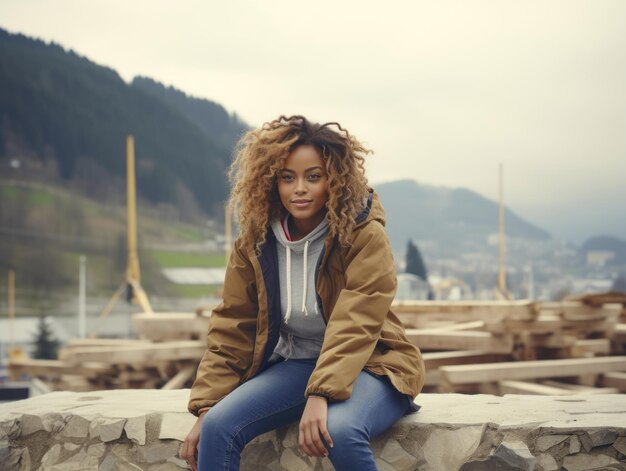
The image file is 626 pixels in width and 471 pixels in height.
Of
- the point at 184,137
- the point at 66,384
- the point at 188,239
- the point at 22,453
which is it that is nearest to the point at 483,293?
the point at 66,384

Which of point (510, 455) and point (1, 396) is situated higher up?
point (510, 455)

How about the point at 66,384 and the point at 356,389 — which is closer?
the point at 356,389

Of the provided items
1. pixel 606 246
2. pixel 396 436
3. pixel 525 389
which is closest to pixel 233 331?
pixel 396 436

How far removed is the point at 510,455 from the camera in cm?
302

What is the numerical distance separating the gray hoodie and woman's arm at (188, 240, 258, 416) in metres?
0.14

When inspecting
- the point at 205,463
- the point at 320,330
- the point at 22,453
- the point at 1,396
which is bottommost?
the point at 1,396

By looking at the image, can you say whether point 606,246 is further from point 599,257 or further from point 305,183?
point 305,183

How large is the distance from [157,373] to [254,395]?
447 centimetres

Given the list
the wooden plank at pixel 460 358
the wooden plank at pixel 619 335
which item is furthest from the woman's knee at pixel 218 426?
the wooden plank at pixel 619 335

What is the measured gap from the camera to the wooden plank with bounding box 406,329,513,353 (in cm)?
600

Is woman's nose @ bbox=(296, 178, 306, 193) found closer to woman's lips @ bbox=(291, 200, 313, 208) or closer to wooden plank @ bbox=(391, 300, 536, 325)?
woman's lips @ bbox=(291, 200, 313, 208)

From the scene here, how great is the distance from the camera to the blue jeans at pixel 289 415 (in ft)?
8.38

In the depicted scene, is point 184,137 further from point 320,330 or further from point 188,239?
point 320,330

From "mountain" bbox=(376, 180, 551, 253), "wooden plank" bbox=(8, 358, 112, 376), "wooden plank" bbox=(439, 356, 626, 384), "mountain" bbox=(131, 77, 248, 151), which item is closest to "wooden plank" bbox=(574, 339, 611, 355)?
"wooden plank" bbox=(439, 356, 626, 384)
